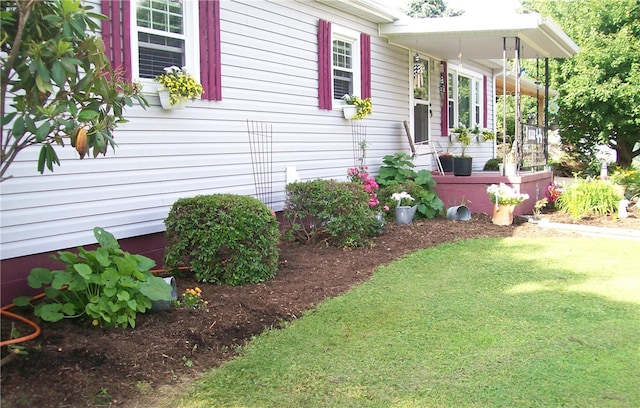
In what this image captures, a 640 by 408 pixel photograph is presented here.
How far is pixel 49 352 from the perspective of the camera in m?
3.29

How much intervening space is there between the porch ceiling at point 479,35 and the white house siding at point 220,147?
582 millimetres

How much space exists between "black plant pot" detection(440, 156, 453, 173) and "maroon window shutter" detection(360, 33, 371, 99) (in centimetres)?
278

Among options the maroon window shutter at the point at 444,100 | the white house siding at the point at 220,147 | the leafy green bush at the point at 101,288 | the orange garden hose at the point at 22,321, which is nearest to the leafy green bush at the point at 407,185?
the white house siding at the point at 220,147

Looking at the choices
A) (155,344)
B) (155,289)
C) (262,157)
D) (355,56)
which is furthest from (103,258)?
(355,56)

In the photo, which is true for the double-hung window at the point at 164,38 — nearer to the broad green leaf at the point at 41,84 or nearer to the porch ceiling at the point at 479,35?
the broad green leaf at the point at 41,84

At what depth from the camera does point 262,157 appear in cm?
702

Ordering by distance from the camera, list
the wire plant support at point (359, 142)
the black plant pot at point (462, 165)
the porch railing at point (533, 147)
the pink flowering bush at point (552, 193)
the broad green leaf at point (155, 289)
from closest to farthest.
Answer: the broad green leaf at point (155, 289) < the wire plant support at point (359, 142) < the black plant pot at point (462, 165) < the porch railing at point (533, 147) < the pink flowering bush at point (552, 193)

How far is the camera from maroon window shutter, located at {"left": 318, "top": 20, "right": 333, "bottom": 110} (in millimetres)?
8094

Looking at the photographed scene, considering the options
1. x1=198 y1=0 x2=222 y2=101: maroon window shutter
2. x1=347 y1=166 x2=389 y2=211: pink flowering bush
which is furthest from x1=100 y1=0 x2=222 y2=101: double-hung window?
x1=347 y1=166 x2=389 y2=211: pink flowering bush

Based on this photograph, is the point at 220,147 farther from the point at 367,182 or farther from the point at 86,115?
the point at 86,115

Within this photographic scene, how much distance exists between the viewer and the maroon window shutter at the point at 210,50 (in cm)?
598

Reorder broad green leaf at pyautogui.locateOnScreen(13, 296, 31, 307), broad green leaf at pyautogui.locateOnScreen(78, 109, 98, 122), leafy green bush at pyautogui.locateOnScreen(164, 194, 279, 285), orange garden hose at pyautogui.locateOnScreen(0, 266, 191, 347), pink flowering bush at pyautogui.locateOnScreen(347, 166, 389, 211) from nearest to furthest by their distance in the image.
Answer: broad green leaf at pyautogui.locateOnScreen(78, 109, 98, 122)
orange garden hose at pyautogui.locateOnScreen(0, 266, 191, 347)
broad green leaf at pyautogui.locateOnScreen(13, 296, 31, 307)
leafy green bush at pyautogui.locateOnScreen(164, 194, 279, 285)
pink flowering bush at pyautogui.locateOnScreen(347, 166, 389, 211)

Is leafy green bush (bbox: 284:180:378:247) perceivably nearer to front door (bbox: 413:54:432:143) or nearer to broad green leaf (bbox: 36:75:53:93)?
broad green leaf (bbox: 36:75:53:93)

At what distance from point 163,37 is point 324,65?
296 centimetres
